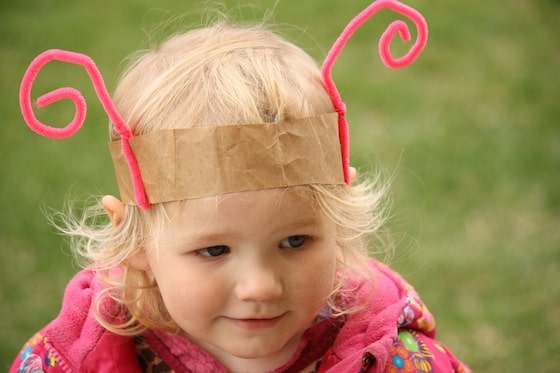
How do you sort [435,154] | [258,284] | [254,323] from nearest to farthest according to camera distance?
[258,284] → [254,323] → [435,154]

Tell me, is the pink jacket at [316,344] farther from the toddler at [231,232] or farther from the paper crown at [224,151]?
the paper crown at [224,151]

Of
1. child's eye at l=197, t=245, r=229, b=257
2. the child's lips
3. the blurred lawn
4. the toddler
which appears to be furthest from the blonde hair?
the blurred lawn

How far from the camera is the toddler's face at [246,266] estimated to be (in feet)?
5.93

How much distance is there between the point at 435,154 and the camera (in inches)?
176

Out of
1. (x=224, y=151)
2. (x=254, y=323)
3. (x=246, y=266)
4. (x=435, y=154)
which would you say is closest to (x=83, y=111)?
(x=224, y=151)

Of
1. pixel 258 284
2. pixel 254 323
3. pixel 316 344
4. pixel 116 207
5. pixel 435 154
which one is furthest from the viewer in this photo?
pixel 435 154

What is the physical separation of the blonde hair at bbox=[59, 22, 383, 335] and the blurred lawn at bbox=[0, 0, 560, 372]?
76cm

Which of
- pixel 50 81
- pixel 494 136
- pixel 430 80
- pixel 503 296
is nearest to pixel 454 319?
pixel 503 296

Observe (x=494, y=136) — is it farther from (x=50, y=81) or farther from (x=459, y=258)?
(x=50, y=81)

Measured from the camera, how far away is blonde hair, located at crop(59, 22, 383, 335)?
1.87 meters

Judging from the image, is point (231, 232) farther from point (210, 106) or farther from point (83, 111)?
point (83, 111)

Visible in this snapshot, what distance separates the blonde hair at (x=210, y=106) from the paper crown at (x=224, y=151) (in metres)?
0.04

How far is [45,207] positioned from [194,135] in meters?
2.34

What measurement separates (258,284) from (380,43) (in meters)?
0.68
